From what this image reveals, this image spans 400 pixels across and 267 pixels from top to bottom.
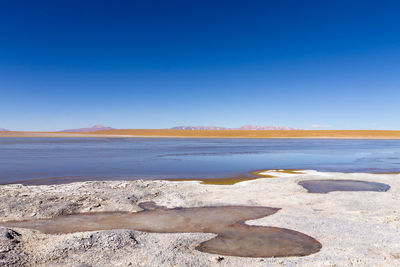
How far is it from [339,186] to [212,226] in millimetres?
7918

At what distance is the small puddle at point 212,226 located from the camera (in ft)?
20.5

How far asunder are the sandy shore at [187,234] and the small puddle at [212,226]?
332 millimetres

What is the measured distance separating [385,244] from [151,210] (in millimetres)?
6246

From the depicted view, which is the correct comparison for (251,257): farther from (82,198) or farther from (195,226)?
(82,198)

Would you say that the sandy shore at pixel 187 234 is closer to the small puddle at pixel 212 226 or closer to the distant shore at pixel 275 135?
the small puddle at pixel 212 226

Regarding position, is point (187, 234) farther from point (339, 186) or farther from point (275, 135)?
point (275, 135)

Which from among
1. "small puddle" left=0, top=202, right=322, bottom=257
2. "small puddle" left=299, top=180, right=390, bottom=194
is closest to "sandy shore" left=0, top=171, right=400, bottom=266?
"small puddle" left=0, top=202, right=322, bottom=257

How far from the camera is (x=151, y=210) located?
9.15 m

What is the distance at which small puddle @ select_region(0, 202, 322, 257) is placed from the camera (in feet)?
20.5

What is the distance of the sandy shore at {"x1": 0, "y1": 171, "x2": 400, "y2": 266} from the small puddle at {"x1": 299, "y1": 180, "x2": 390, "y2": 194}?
1.54 feet

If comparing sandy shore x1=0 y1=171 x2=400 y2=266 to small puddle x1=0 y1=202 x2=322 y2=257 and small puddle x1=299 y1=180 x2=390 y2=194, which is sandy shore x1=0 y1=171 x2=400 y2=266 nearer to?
small puddle x1=0 y1=202 x2=322 y2=257

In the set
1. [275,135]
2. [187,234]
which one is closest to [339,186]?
[187,234]

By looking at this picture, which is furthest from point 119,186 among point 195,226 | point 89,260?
point 89,260

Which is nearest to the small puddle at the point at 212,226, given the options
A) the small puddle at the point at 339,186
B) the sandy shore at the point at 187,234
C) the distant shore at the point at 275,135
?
the sandy shore at the point at 187,234
